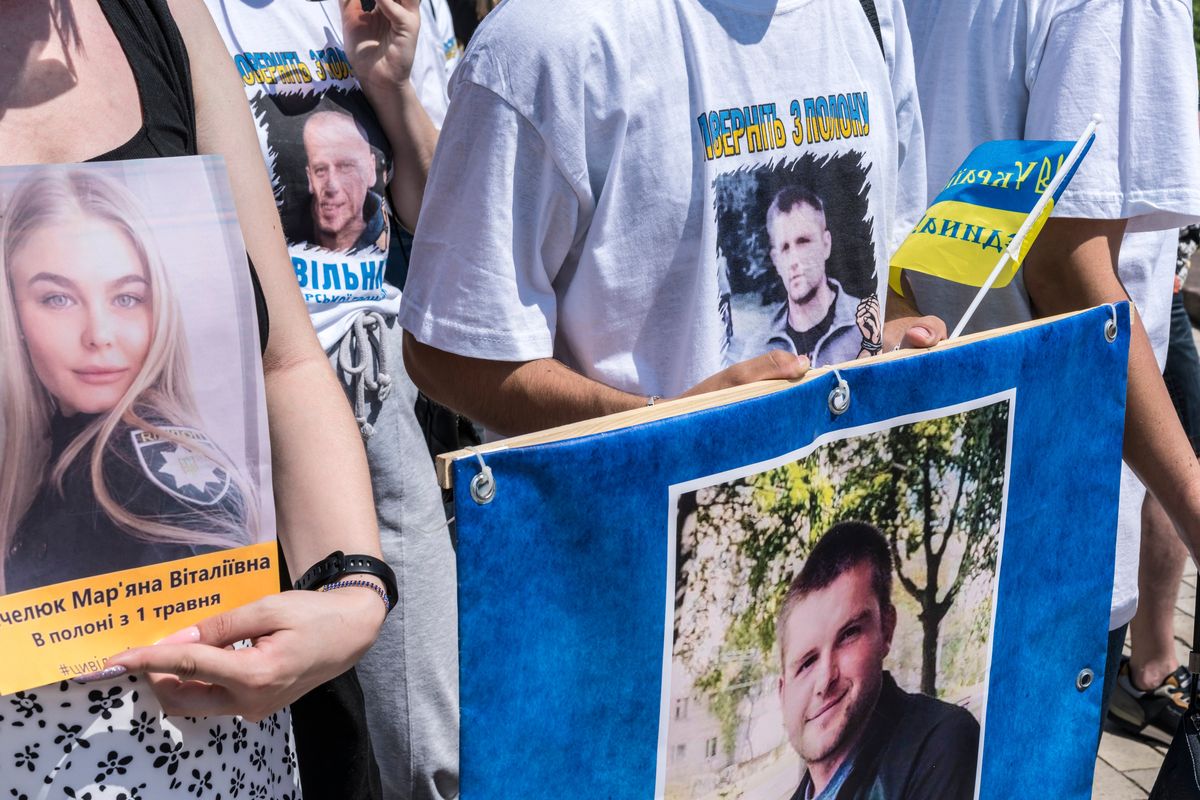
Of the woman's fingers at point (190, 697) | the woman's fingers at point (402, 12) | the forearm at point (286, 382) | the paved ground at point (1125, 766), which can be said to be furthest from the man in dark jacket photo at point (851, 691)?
the paved ground at point (1125, 766)

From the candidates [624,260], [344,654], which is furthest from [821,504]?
[344,654]

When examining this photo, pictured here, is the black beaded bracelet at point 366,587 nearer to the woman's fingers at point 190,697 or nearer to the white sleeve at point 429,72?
the woman's fingers at point 190,697

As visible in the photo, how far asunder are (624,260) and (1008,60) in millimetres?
810

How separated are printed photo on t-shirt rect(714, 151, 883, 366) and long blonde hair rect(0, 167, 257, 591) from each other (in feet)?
2.26

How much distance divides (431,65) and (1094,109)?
143 centimetres

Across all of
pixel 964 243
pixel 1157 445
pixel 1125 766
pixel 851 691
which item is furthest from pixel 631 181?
pixel 1125 766

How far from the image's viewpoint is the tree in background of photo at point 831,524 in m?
1.22

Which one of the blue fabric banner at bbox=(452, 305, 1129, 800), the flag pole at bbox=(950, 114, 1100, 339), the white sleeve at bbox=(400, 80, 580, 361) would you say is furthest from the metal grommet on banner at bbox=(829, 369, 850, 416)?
the white sleeve at bbox=(400, 80, 580, 361)

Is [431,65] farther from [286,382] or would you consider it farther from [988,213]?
[286,382]

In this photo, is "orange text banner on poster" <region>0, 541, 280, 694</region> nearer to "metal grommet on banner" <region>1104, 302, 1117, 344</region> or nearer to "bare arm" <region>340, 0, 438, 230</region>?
"metal grommet on banner" <region>1104, 302, 1117, 344</region>

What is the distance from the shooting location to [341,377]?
239 cm

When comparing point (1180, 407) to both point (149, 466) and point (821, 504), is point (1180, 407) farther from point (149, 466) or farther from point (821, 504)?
point (149, 466)

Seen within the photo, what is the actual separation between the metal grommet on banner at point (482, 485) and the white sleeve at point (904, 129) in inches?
34.2

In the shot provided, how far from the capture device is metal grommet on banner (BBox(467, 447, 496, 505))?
1.06 metres
